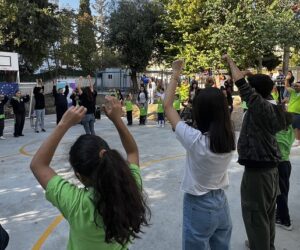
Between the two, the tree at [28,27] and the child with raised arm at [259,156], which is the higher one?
the tree at [28,27]

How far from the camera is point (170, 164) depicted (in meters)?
8.61

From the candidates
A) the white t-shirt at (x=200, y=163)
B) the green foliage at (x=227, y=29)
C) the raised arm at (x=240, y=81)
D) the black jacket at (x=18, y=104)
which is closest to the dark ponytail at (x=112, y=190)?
the white t-shirt at (x=200, y=163)

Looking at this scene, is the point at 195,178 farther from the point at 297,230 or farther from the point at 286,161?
the point at 297,230

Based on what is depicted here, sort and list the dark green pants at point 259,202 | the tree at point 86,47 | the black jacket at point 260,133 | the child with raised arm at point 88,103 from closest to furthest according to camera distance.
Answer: the black jacket at point 260,133 → the dark green pants at point 259,202 → the child with raised arm at point 88,103 → the tree at point 86,47

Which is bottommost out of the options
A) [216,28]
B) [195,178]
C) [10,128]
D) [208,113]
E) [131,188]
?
[10,128]

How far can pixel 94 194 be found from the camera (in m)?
2.01

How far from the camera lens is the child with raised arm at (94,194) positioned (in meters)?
1.96

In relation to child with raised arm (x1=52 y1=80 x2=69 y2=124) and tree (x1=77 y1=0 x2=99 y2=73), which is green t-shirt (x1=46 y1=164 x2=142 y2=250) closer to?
child with raised arm (x1=52 y1=80 x2=69 y2=124)

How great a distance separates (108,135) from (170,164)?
4.97 metres

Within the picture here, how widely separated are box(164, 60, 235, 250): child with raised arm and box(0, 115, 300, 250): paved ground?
5.39 ft

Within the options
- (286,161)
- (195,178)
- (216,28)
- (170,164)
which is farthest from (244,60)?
(195,178)

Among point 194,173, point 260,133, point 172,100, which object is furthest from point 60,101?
point 194,173

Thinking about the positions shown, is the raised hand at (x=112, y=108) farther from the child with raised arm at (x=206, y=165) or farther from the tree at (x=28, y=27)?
the tree at (x=28, y=27)

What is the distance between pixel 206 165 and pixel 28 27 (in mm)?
25430
